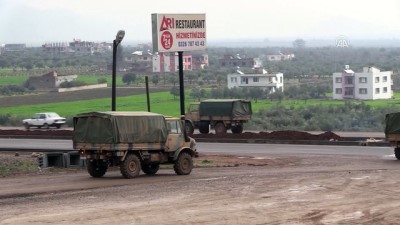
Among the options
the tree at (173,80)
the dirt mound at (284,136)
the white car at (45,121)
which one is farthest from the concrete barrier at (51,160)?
the tree at (173,80)

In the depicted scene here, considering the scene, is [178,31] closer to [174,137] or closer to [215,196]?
[174,137]

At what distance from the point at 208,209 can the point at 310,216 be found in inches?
103

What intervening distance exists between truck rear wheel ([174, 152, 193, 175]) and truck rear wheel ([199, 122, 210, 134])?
25.8 metres

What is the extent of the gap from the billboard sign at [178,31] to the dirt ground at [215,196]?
9.13 m

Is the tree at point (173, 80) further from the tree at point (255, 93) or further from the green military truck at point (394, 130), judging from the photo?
the green military truck at point (394, 130)

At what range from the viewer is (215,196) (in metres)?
25.8

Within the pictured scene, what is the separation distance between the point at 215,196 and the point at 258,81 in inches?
4685

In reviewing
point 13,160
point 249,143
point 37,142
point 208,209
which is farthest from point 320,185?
point 37,142

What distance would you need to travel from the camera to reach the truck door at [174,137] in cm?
3188

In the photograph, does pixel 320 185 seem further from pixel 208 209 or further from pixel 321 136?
pixel 321 136

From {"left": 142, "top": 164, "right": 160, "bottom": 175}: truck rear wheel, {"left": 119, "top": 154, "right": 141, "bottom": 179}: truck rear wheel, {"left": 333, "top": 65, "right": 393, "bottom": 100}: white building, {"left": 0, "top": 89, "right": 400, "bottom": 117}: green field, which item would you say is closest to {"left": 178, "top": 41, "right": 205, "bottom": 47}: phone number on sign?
{"left": 142, "top": 164, "right": 160, "bottom": 175}: truck rear wheel

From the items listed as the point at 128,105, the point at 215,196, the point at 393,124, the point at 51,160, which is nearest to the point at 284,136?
the point at 393,124

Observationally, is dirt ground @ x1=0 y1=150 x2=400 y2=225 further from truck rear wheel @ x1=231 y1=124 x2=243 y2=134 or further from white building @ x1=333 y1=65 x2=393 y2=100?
white building @ x1=333 y1=65 x2=393 y2=100

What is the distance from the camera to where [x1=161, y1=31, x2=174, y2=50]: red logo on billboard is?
144 feet
